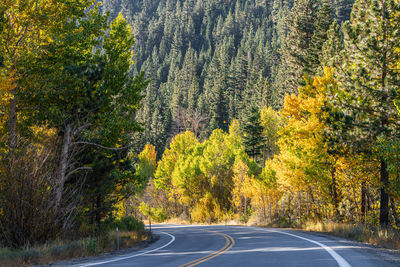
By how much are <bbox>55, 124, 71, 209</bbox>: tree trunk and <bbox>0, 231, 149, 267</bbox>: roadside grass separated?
1586 mm

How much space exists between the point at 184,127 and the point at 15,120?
275 ft

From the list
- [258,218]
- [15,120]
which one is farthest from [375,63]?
[258,218]

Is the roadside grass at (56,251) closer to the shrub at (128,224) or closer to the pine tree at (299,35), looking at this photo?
the shrub at (128,224)

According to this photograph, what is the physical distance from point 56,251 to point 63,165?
3.66 meters

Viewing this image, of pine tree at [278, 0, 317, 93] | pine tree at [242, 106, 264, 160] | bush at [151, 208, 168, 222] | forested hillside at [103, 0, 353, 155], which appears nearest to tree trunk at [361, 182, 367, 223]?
forested hillside at [103, 0, 353, 155]

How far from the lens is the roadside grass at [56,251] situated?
31.9 ft

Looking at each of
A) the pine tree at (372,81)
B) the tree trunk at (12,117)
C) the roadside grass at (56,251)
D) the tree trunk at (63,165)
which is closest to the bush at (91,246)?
the roadside grass at (56,251)

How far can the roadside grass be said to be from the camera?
31.9 ft

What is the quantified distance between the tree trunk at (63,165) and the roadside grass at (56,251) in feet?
5.20

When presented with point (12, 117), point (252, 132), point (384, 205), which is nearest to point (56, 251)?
point (12, 117)

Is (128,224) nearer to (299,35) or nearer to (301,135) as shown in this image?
(301,135)

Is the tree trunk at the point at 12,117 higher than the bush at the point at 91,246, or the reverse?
the tree trunk at the point at 12,117

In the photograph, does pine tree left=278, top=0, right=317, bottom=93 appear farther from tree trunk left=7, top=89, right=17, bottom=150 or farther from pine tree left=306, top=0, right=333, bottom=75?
tree trunk left=7, top=89, right=17, bottom=150

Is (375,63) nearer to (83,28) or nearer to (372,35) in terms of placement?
(372,35)
